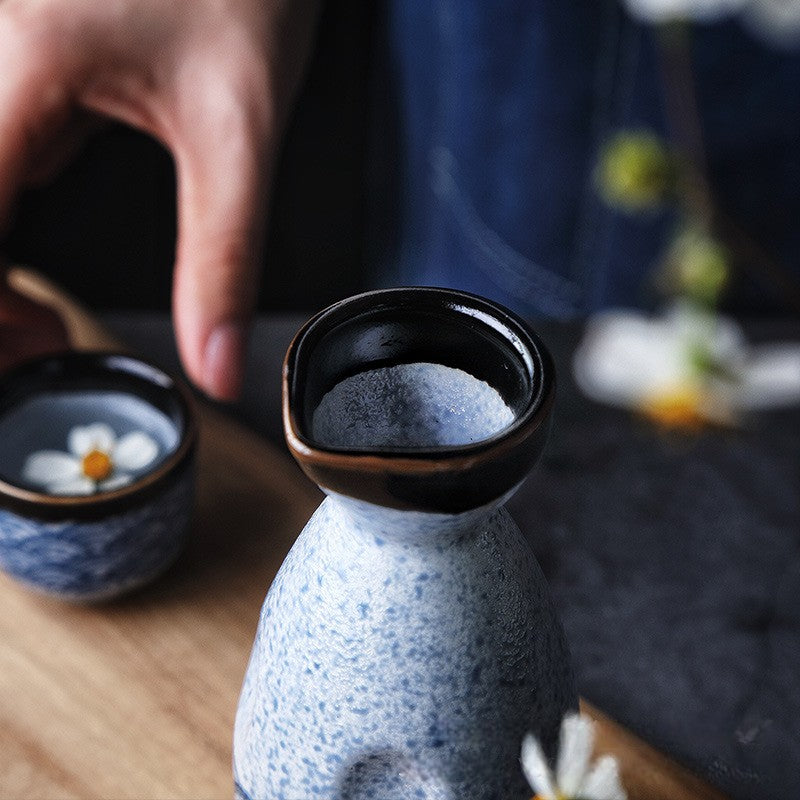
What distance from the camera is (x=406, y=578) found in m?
0.34

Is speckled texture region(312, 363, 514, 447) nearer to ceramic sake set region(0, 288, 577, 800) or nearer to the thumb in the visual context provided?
ceramic sake set region(0, 288, 577, 800)

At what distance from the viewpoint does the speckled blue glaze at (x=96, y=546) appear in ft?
1.65

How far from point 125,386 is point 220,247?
89mm

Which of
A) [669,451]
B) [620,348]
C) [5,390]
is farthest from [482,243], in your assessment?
[5,390]

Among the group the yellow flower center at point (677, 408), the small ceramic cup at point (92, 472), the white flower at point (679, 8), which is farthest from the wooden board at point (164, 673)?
the white flower at point (679, 8)

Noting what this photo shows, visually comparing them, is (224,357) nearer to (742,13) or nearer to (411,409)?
(411,409)

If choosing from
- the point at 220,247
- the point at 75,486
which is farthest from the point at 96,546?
the point at 220,247

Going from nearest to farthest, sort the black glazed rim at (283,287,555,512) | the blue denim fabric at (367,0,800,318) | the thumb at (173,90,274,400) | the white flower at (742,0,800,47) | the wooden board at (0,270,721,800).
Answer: the black glazed rim at (283,287,555,512) < the wooden board at (0,270,721,800) < the thumb at (173,90,274,400) < the white flower at (742,0,800,47) < the blue denim fabric at (367,0,800,318)

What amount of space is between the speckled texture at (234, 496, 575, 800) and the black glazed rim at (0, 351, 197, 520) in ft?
0.51

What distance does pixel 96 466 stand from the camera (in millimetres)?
551

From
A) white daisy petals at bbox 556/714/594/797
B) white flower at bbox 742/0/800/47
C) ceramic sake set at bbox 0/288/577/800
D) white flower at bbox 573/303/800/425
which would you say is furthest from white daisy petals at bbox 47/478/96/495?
white flower at bbox 742/0/800/47

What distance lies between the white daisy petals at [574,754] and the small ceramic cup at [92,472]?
0.24m

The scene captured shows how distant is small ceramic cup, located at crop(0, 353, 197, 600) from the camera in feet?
1.64

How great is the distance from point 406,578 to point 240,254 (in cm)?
30
